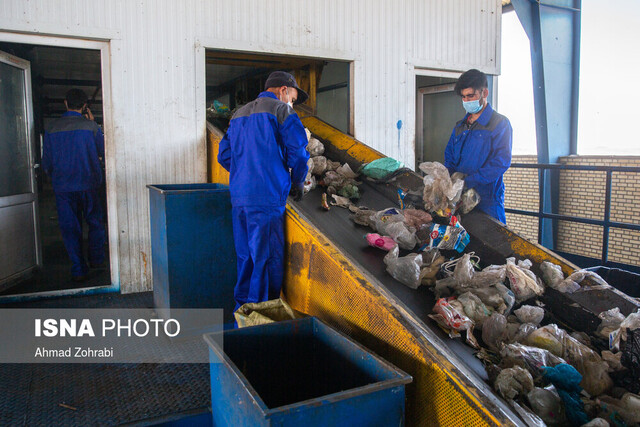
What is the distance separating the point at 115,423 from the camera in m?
2.24

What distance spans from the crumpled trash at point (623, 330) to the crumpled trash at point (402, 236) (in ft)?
4.05

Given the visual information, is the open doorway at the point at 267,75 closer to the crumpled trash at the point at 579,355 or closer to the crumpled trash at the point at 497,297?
the crumpled trash at the point at 497,297

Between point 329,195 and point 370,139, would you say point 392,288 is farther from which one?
point 370,139

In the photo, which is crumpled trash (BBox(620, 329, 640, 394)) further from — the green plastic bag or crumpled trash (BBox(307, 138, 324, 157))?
crumpled trash (BBox(307, 138, 324, 157))

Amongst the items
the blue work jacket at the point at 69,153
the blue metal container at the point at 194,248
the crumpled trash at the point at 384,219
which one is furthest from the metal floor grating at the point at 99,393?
the blue work jacket at the point at 69,153

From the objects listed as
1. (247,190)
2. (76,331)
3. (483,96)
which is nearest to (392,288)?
(247,190)

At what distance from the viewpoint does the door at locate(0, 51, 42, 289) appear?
415 centimetres

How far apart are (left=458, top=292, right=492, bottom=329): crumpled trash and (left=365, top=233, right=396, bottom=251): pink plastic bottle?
660 mm

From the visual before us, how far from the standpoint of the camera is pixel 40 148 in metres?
7.23

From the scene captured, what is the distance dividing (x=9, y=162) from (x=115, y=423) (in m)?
3.18

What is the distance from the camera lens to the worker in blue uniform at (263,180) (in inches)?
116

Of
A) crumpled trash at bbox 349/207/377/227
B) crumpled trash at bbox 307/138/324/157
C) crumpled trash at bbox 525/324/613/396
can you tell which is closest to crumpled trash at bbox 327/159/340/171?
crumpled trash at bbox 307/138/324/157

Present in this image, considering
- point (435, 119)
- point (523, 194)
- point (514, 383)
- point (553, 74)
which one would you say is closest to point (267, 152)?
point (514, 383)

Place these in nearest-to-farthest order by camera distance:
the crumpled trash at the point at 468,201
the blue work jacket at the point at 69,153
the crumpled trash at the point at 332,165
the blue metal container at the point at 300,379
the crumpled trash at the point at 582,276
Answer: the blue metal container at the point at 300,379 < the crumpled trash at the point at 582,276 < the crumpled trash at the point at 468,201 < the crumpled trash at the point at 332,165 < the blue work jacket at the point at 69,153
